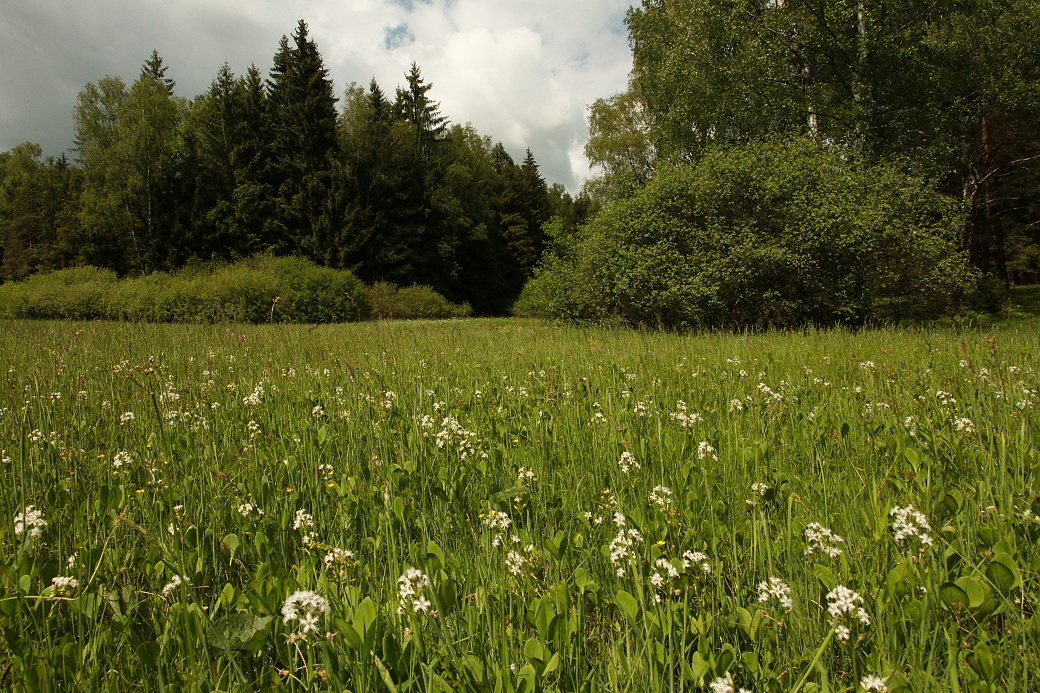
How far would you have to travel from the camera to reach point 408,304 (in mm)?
28484

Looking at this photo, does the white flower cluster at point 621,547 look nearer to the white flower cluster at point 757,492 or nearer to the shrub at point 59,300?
the white flower cluster at point 757,492

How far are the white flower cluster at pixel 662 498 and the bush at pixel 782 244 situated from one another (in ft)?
32.4

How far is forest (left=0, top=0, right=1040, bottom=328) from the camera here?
37.8 ft

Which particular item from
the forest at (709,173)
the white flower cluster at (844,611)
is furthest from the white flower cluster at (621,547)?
the forest at (709,173)

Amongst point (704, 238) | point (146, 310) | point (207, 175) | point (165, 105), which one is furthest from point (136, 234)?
point (704, 238)

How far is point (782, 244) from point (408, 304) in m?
21.3

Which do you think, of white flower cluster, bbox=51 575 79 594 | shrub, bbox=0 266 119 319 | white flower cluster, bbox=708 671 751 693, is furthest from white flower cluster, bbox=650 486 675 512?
shrub, bbox=0 266 119 319

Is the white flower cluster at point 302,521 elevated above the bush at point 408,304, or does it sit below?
below

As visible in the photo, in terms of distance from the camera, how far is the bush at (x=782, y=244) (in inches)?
435

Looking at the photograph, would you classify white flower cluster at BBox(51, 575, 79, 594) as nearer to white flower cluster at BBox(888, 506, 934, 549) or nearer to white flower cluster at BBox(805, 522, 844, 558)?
white flower cluster at BBox(805, 522, 844, 558)

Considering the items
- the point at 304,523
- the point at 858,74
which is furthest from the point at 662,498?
the point at 858,74

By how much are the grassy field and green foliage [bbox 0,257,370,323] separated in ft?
56.3

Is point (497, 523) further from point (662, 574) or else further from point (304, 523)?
point (304, 523)

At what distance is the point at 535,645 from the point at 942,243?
1412 centimetres
